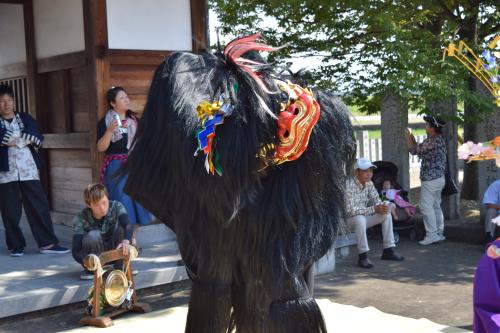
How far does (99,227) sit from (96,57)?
5.61 feet

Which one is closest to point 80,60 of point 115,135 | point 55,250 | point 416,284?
point 115,135

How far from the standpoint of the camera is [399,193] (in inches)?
344

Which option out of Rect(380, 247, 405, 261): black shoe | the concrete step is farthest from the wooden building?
Rect(380, 247, 405, 261): black shoe

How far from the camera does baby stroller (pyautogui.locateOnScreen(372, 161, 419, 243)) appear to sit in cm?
859

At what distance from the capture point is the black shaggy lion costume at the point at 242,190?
2928 mm

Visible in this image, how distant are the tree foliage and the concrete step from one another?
99.3 inches

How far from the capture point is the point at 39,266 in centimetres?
581

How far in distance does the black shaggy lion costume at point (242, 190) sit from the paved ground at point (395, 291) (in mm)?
2269

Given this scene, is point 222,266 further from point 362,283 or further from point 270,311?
point 362,283

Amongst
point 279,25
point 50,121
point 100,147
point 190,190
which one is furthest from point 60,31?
point 190,190

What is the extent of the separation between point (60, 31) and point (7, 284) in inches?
108

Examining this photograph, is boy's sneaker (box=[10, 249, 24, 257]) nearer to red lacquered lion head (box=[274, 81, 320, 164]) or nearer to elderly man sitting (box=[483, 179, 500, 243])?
red lacquered lion head (box=[274, 81, 320, 164])

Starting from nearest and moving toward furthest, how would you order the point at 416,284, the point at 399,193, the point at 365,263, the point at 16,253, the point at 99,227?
the point at 99,227 < the point at 16,253 < the point at 416,284 < the point at 365,263 < the point at 399,193

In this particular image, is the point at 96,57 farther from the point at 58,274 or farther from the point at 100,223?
the point at 58,274
